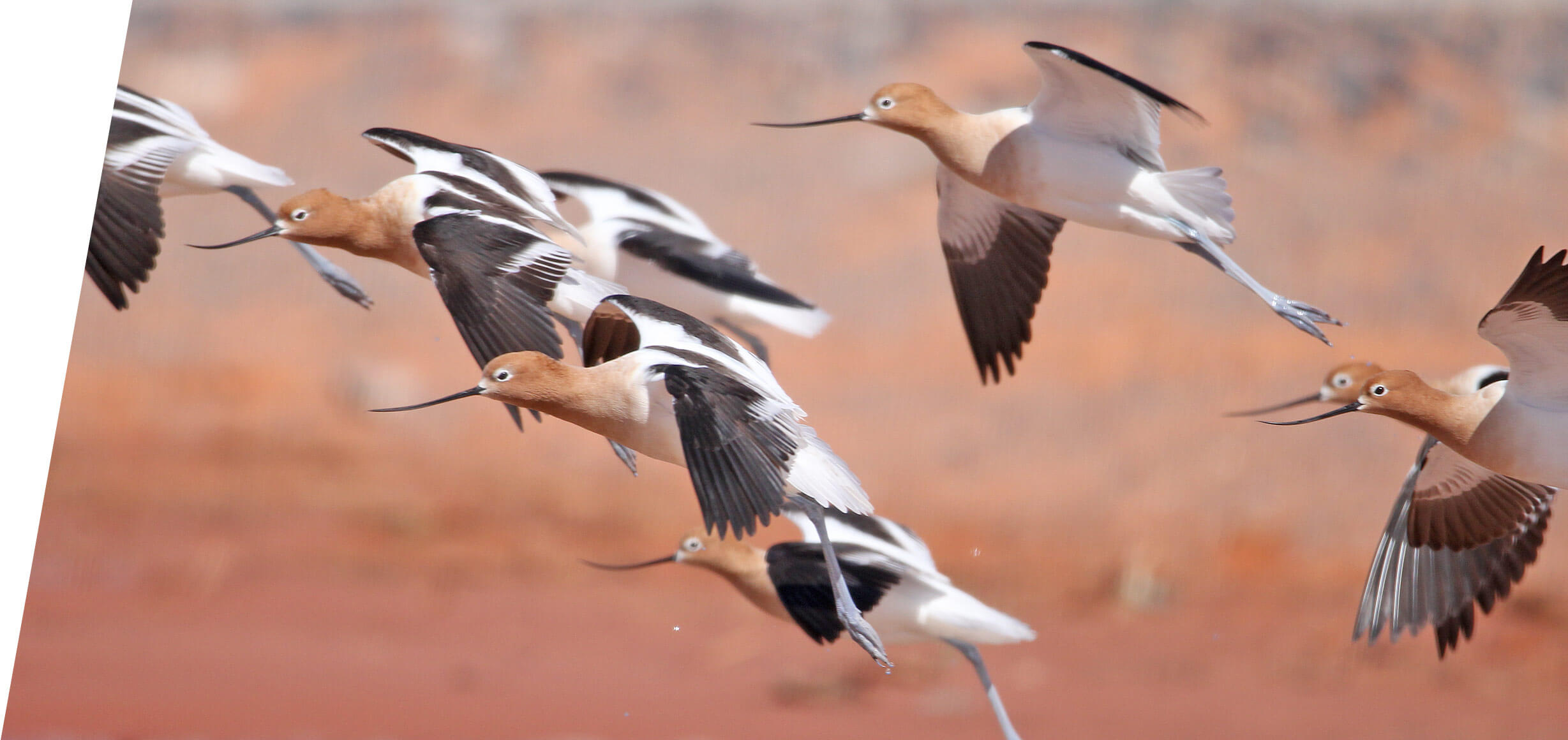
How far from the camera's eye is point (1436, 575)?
85.6 inches

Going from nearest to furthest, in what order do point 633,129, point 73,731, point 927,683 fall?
point 73,731, point 927,683, point 633,129

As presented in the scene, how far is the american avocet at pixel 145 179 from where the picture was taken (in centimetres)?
208

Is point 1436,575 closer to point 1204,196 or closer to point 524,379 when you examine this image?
point 1204,196

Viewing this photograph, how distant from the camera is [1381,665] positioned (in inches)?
159

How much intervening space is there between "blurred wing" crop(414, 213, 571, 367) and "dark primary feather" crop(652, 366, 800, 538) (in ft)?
0.92

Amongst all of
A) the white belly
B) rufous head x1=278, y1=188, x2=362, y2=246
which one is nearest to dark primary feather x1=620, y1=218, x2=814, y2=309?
rufous head x1=278, y1=188, x2=362, y2=246

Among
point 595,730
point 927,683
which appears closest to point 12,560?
point 595,730


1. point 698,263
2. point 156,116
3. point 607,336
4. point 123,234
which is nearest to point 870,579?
point 607,336

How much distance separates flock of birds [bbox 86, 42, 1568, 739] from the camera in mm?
1669

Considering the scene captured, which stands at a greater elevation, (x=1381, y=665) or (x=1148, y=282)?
(x=1148, y=282)

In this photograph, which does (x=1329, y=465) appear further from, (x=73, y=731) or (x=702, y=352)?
(x=73, y=731)

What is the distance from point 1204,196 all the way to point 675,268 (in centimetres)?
87

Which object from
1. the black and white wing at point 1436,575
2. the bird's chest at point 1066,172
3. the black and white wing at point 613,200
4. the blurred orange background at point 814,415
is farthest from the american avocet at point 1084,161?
the blurred orange background at point 814,415

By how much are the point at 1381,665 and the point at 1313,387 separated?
0.74m
